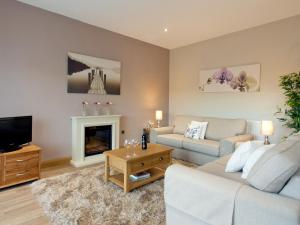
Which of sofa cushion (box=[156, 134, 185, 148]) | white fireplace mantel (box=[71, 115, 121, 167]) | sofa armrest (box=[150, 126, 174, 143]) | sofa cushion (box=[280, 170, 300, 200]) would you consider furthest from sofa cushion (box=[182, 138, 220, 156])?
sofa cushion (box=[280, 170, 300, 200])

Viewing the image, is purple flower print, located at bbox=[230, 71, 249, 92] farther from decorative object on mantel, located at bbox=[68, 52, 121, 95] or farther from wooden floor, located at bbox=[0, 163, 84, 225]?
wooden floor, located at bbox=[0, 163, 84, 225]

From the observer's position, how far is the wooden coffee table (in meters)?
2.60

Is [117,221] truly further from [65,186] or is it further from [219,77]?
[219,77]

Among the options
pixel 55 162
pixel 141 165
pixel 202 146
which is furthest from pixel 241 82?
pixel 55 162

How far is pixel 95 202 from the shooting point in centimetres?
233

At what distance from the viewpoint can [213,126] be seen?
13.6 feet

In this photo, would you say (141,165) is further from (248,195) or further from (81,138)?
(248,195)

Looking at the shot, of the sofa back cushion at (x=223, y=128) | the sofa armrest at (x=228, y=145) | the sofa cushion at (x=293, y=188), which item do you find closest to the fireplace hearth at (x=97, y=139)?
the sofa back cushion at (x=223, y=128)

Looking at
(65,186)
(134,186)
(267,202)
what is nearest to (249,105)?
(134,186)

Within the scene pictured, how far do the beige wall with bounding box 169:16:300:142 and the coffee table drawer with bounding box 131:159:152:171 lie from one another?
8.05 ft

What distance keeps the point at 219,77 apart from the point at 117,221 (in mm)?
3699

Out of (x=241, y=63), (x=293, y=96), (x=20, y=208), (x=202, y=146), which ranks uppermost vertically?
(x=241, y=63)

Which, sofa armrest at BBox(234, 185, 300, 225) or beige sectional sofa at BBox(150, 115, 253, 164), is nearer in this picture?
sofa armrest at BBox(234, 185, 300, 225)

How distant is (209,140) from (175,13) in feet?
7.95
